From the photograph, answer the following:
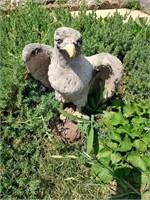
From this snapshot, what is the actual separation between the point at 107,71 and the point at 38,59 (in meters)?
0.42

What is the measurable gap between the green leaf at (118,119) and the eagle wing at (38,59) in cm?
47

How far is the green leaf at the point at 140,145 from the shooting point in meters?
2.58

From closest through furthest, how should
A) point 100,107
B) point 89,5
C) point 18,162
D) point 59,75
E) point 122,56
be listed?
point 59,75, point 18,162, point 100,107, point 122,56, point 89,5

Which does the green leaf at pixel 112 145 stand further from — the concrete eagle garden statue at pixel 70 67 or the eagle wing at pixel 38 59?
the eagle wing at pixel 38 59

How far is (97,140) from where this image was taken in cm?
271

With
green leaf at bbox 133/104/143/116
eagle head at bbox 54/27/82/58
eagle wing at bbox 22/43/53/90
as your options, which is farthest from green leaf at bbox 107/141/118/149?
eagle head at bbox 54/27/82/58

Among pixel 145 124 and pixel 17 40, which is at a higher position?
pixel 17 40

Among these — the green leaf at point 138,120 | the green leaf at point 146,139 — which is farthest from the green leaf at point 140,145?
the green leaf at point 138,120

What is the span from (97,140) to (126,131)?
206 millimetres

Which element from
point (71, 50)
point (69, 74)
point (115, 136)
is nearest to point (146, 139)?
point (115, 136)

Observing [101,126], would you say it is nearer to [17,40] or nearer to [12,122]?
[12,122]

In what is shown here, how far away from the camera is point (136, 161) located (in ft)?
8.36

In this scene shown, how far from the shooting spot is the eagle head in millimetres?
2184

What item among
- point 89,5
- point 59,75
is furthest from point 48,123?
point 89,5
